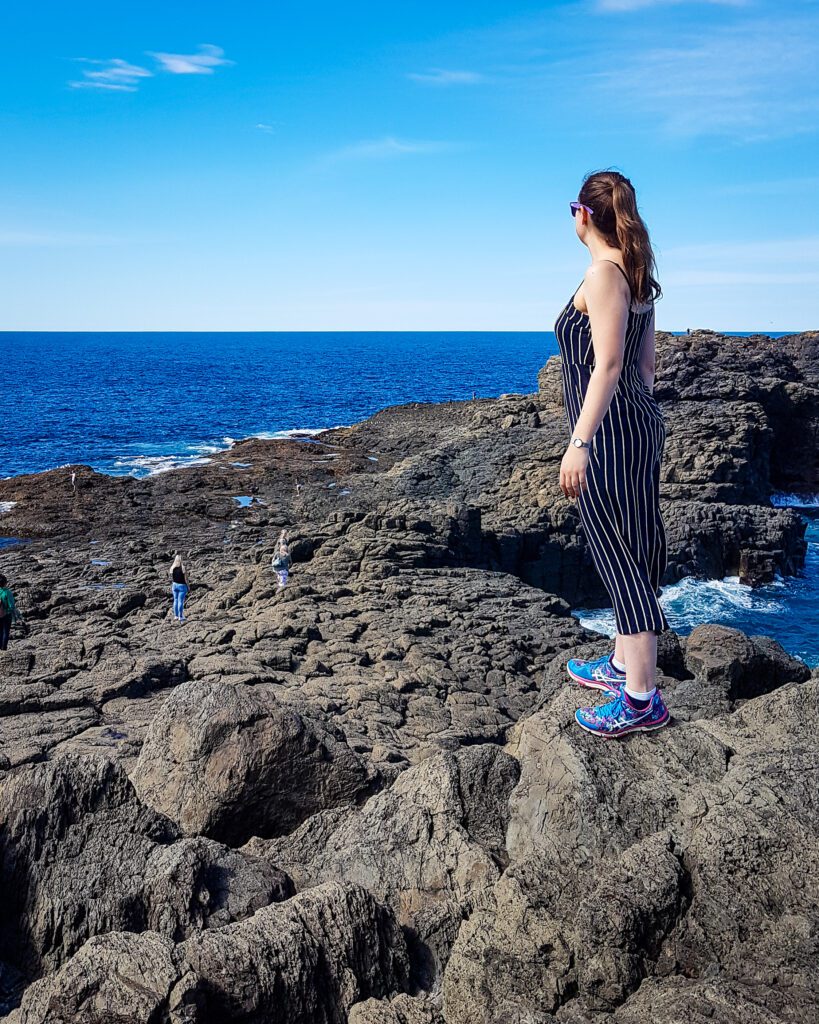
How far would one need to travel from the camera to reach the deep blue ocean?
1112 inches

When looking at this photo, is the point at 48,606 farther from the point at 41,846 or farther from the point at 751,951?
the point at 751,951

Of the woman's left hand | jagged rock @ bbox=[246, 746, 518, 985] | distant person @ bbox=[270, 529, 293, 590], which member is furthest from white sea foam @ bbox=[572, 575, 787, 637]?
the woman's left hand

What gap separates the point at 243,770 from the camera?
274 inches

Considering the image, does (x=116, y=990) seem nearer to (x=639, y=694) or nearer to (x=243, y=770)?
(x=243, y=770)

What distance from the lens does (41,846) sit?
19.8 feet

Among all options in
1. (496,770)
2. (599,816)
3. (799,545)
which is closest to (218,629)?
(496,770)

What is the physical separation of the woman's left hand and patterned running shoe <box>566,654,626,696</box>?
1.44m

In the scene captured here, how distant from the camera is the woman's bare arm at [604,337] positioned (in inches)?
179

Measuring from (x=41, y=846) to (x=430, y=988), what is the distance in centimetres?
286

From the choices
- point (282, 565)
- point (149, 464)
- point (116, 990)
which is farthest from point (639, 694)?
point (149, 464)

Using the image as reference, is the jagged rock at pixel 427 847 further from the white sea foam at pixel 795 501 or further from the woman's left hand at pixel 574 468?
the white sea foam at pixel 795 501

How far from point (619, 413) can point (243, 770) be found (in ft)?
13.6

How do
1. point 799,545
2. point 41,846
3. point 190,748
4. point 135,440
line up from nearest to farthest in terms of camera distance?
1. point 41,846
2. point 190,748
3. point 799,545
4. point 135,440

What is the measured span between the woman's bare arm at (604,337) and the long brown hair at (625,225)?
0.38 feet
